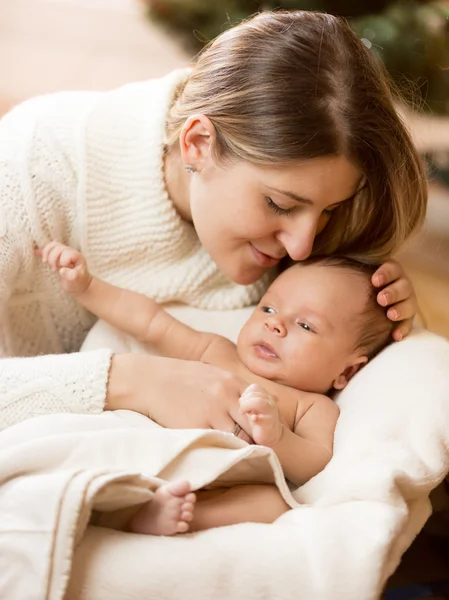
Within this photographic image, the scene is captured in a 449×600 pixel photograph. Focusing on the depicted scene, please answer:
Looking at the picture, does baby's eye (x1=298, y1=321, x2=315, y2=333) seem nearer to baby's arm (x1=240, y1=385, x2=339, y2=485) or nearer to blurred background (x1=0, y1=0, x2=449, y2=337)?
baby's arm (x1=240, y1=385, x2=339, y2=485)

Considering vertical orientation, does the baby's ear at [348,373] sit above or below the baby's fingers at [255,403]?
below

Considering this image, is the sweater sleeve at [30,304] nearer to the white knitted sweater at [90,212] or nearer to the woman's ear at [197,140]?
the white knitted sweater at [90,212]

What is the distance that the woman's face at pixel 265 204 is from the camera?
110 cm

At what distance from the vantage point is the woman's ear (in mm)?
1145

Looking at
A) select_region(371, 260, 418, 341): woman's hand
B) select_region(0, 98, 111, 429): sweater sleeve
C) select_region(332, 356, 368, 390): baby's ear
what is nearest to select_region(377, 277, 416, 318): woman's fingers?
select_region(371, 260, 418, 341): woman's hand

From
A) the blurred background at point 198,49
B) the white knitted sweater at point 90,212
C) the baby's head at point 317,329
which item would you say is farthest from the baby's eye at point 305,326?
the blurred background at point 198,49

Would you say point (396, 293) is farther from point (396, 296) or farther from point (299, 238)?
point (299, 238)

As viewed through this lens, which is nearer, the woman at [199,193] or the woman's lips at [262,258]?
the woman at [199,193]

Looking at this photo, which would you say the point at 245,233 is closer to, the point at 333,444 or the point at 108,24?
the point at 333,444

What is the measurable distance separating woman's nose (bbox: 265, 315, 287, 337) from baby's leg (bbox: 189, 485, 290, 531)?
28cm

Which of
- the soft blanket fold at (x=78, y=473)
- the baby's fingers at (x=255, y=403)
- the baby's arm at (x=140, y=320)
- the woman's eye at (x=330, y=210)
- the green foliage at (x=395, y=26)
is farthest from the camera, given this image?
the green foliage at (x=395, y=26)

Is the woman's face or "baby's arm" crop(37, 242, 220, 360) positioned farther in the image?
"baby's arm" crop(37, 242, 220, 360)

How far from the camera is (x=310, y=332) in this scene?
47.2 inches

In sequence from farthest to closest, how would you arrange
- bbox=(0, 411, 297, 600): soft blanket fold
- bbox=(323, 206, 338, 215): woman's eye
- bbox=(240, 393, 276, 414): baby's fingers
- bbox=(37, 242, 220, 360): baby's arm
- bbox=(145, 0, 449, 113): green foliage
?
bbox=(145, 0, 449, 113): green foliage
bbox=(37, 242, 220, 360): baby's arm
bbox=(323, 206, 338, 215): woman's eye
bbox=(240, 393, 276, 414): baby's fingers
bbox=(0, 411, 297, 600): soft blanket fold
